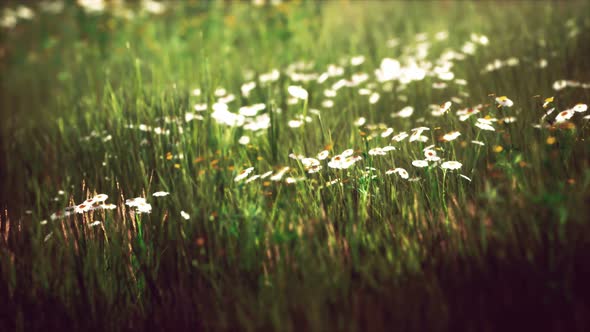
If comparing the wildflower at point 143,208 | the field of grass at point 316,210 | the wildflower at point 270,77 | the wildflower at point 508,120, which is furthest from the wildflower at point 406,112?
the wildflower at point 143,208

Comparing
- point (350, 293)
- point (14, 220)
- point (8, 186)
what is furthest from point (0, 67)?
point (350, 293)

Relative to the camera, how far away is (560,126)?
1992 millimetres

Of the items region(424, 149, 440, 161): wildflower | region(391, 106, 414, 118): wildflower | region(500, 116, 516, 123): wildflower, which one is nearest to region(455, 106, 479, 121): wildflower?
region(500, 116, 516, 123): wildflower

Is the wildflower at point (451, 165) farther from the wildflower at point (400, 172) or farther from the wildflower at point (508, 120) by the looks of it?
the wildflower at point (508, 120)

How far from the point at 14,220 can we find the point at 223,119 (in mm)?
1162

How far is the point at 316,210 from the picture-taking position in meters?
2.02

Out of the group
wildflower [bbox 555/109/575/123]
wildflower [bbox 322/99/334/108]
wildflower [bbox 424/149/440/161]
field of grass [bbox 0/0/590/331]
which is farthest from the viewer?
wildflower [bbox 322/99/334/108]

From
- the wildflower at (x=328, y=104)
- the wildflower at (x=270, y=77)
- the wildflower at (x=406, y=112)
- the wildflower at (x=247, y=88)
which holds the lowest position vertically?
the wildflower at (x=406, y=112)

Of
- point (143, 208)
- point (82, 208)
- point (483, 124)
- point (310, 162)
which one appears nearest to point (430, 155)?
point (483, 124)

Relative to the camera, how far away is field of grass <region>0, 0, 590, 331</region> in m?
1.52

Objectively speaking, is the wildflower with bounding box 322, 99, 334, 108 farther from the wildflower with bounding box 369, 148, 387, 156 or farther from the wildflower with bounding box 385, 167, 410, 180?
the wildflower with bounding box 385, 167, 410, 180

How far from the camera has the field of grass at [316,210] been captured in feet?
4.99

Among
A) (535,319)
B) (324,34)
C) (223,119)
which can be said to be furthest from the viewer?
(324,34)

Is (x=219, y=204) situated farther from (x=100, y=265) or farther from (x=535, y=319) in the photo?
(x=535, y=319)
